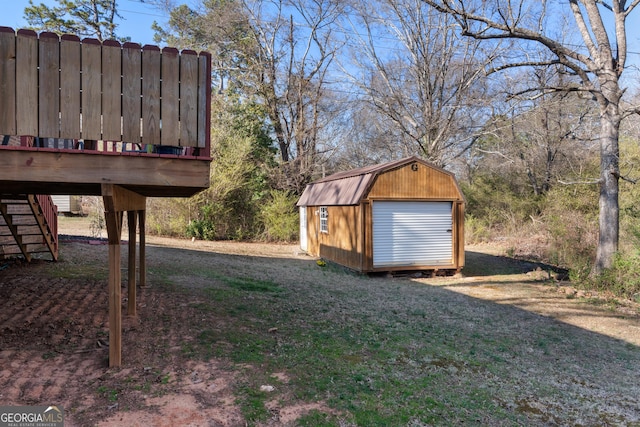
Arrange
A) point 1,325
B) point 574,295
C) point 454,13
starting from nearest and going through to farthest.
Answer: point 1,325 → point 574,295 → point 454,13

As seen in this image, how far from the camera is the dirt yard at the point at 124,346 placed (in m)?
3.12

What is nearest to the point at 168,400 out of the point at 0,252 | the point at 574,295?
the point at 0,252

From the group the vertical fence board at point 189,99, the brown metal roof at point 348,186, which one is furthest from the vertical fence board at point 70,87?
the brown metal roof at point 348,186

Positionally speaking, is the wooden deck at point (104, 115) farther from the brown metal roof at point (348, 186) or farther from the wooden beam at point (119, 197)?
the brown metal roof at point (348, 186)

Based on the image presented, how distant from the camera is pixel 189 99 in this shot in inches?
141

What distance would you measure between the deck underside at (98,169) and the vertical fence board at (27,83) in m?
0.21

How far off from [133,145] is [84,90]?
22.9 inches

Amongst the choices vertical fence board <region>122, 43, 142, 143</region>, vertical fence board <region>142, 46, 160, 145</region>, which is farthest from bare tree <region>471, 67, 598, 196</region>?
vertical fence board <region>122, 43, 142, 143</region>

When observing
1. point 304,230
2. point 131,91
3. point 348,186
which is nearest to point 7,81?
point 131,91

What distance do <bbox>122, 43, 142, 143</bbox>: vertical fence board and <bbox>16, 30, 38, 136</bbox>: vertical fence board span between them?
0.63 metres

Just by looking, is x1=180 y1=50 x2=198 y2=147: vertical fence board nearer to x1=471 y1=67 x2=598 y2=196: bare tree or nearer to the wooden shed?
the wooden shed

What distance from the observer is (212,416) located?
3.07 m

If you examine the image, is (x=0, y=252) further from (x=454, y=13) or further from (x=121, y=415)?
(x=454, y=13)

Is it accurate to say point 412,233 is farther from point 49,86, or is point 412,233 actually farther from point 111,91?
point 49,86
